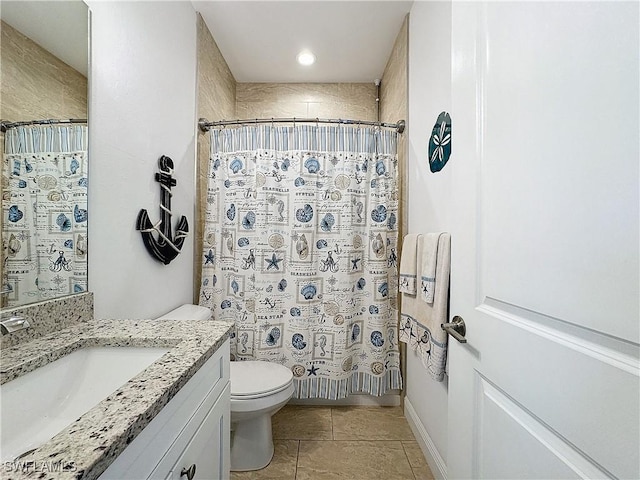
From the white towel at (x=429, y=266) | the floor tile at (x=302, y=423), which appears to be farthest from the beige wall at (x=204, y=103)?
the white towel at (x=429, y=266)

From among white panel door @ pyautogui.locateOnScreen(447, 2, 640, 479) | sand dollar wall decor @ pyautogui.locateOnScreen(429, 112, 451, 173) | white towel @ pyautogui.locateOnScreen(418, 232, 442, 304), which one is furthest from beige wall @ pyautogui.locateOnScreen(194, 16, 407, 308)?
white panel door @ pyautogui.locateOnScreen(447, 2, 640, 479)

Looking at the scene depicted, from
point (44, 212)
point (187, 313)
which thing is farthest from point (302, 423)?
point (44, 212)

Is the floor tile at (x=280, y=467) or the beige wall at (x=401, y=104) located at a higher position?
the beige wall at (x=401, y=104)

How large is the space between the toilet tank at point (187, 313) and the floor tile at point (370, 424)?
3.41 ft

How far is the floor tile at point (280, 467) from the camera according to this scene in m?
1.47

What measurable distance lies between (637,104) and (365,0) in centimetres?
196

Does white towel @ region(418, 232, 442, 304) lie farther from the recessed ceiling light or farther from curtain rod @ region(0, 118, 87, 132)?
the recessed ceiling light

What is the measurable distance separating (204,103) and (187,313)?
56.5 inches

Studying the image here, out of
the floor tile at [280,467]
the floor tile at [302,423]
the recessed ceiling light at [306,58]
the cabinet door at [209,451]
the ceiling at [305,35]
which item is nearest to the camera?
the cabinet door at [209,451]

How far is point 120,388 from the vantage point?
22.7 inches

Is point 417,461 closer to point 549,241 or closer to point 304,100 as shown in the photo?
point 549,241

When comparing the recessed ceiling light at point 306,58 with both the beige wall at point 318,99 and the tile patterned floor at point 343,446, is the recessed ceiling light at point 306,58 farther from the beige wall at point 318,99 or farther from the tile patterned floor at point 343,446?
the tile patterned floor at point 343,446

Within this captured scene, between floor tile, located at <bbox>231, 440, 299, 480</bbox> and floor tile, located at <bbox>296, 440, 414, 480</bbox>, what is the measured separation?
0.04 m

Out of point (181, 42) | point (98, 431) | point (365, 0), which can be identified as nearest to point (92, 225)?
point (98, 431)
